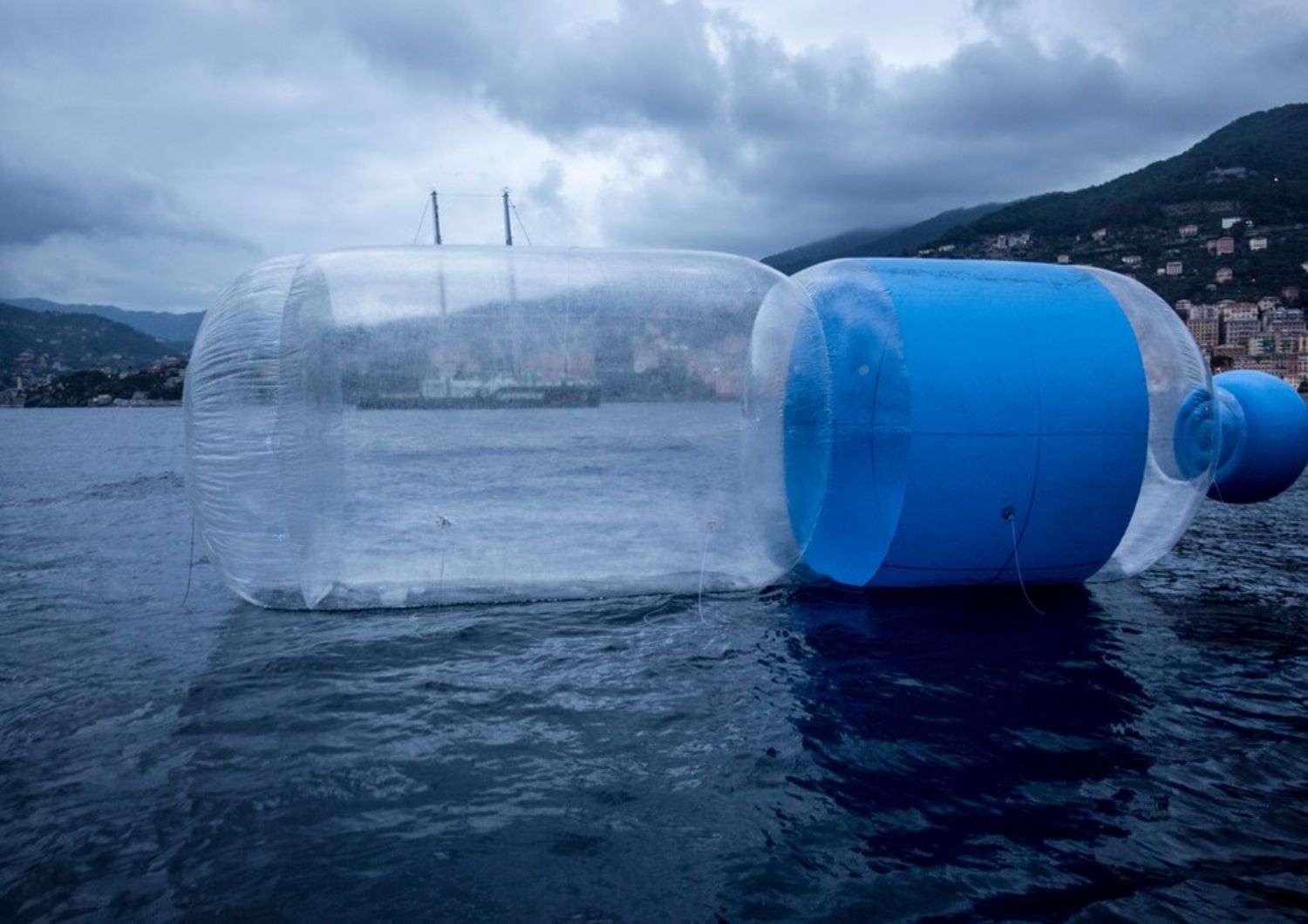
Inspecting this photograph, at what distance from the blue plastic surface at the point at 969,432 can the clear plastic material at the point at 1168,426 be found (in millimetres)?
298

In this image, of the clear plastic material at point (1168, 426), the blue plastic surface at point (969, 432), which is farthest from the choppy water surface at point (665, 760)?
the clear plastic material at point (1168, 426)

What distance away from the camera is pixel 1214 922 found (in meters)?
3.34

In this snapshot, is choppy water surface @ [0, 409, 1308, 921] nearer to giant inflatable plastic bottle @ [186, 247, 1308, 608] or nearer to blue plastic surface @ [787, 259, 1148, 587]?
giant inflatable plastic bottle @ [186, 247, 1308, 608]

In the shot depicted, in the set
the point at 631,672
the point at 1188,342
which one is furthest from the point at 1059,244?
the point at 631,672

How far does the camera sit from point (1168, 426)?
24.0 ft

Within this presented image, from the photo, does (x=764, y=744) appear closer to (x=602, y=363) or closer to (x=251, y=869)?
(x=251, y=869)

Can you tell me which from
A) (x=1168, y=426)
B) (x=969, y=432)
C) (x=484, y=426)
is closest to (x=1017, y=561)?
(x=969, y=432)

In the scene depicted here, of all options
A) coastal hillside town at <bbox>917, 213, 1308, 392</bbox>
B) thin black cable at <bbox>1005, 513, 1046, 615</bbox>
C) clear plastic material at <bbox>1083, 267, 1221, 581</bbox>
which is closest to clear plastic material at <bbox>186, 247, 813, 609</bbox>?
thin black cable at <bbox>1005, 513, 1046, 615</bbox>

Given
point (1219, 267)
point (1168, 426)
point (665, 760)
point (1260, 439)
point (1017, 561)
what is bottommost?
point (665, 760)

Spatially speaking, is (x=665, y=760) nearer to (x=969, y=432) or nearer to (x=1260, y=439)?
(x=969, y=432)

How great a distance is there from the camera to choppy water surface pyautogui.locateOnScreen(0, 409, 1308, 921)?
11.7ft

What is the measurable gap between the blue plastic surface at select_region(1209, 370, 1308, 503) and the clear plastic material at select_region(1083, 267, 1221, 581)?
0.84 m

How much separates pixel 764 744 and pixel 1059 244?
67265 millimetres

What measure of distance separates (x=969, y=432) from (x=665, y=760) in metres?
3.64
